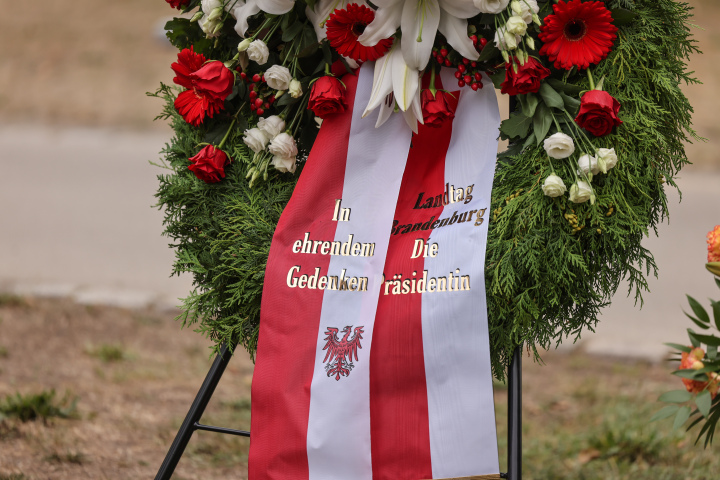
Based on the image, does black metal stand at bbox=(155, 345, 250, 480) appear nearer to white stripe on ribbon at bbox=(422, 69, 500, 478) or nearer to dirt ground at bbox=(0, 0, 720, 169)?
white stripe on ribbon at bbox=(422, 69, 500, 478)

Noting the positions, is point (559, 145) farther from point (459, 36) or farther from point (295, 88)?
point (295, 88)

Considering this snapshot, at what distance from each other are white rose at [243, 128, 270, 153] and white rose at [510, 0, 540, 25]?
0.61 m

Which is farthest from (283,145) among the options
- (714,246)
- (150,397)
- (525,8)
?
(150,397)

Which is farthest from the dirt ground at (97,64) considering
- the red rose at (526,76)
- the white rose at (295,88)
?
the white rose at (295,88)

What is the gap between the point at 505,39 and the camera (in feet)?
4.59

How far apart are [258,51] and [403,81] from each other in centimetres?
34

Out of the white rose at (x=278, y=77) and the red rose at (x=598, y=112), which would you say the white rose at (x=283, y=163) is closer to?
the white rose at (x=278, y=77)

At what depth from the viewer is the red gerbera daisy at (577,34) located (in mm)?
1375

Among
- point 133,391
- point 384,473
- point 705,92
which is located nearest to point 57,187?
point 133,391

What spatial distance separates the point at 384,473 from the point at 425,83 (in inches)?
32.4

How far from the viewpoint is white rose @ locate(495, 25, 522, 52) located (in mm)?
1389

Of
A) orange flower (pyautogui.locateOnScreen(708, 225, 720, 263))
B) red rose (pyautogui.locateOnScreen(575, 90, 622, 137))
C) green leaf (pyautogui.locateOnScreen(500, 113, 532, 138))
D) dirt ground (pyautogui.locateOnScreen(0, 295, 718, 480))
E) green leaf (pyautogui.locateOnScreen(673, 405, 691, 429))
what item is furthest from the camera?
dirt ground (pyautogui.locateOnScreen(0, 295, 718, 480))

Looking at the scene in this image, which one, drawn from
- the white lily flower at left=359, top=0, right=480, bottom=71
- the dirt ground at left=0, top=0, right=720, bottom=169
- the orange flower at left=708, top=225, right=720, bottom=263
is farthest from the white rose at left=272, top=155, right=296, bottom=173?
the dirt ground at left=0, top=0, right=720, bottom=169

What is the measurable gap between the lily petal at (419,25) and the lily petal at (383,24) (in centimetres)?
2
